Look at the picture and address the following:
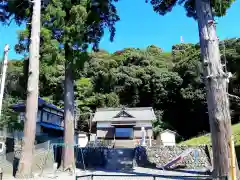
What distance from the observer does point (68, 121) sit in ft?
44.9

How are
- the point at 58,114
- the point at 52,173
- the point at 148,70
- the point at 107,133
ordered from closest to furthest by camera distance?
the point at 52,173
the point at 58,114
the point at 107,133
the point at 148,70

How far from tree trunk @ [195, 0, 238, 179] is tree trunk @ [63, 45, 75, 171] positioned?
7.56m

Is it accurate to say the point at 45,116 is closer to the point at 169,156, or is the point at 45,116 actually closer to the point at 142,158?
the point at 142,158

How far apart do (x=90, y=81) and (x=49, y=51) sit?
31.6m

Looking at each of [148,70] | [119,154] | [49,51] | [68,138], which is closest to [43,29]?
[49,51]

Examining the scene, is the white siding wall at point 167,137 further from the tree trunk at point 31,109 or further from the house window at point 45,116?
the tree trunk at point 31,109

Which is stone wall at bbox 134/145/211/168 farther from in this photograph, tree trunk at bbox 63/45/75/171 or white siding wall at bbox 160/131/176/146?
white siding wall at bbox 160/131/176/146

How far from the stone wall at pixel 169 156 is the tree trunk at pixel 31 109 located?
30.0ft

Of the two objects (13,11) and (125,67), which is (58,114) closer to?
(125,67)

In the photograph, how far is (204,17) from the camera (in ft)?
28.2

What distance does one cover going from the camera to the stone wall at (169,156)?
17031mm

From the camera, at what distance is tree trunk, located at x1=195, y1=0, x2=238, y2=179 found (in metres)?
7.38

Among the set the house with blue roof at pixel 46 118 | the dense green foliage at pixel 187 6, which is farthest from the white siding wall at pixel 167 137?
the dense green foliage at pixel 187 6

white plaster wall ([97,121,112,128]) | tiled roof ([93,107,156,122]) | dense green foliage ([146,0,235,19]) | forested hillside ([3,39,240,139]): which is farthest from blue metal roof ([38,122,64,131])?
dense green foliage ([146,0,235,19])
